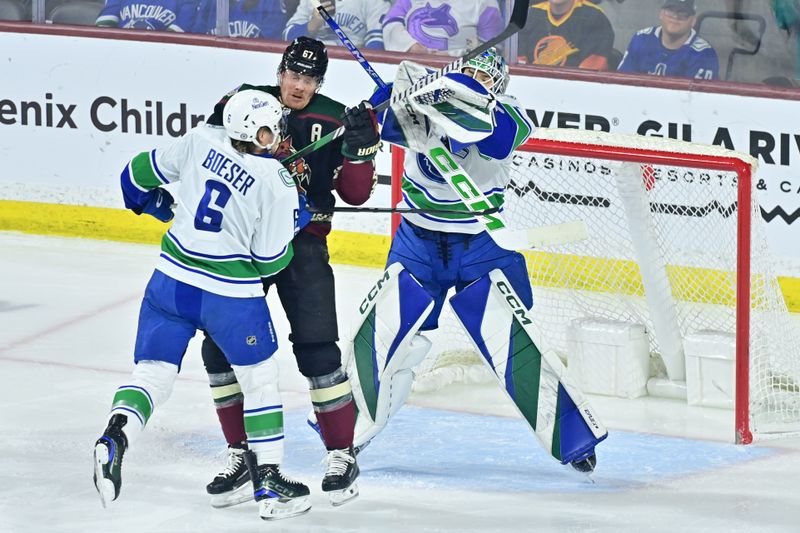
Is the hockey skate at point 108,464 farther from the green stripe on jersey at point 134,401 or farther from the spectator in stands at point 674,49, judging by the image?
the spectator in stands at point 674,49

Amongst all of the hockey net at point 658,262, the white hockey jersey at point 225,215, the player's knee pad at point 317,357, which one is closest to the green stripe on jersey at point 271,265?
the white hockey jersey at point 225,215

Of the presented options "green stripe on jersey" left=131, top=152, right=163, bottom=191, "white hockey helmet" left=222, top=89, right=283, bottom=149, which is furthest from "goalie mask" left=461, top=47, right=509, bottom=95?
"green stripe on jersey" left=131, top=152, right=163, bottom=191

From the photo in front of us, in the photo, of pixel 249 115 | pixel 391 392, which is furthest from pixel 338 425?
pixel 249 115

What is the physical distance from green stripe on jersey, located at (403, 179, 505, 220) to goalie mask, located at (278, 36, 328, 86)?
1.53 ft

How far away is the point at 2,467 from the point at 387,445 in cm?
103

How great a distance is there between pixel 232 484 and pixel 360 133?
92cm

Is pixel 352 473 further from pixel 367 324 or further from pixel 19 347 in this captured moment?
pixel 19 347

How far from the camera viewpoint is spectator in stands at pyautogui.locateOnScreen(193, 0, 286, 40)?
691cm

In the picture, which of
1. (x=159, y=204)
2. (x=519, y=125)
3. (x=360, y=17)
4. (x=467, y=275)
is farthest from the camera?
(x=360, y=17)

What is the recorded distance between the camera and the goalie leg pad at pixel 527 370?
4434mm

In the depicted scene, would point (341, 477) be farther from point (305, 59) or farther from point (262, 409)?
point (305, 59)

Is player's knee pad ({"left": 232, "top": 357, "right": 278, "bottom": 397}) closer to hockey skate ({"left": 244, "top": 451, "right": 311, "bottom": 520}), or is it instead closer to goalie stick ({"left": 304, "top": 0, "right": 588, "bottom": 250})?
hockey skate ({"left": 244, "top": 451, "right": 311, "bottom": 520})

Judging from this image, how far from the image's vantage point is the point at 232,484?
4266 millimetres

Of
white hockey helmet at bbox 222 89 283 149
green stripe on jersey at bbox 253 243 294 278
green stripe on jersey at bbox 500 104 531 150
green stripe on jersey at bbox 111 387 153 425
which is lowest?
green stripe on jersey at bbox 111 387 153 425
